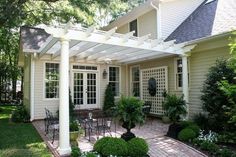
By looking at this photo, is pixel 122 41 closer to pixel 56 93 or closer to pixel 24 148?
pixel 24 148

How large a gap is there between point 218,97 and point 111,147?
12.7 ft

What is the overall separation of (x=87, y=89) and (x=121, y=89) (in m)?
2.17

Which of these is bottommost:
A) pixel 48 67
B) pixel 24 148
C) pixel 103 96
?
pixel 24 148

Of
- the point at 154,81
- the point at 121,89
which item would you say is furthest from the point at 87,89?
the point at 154,81

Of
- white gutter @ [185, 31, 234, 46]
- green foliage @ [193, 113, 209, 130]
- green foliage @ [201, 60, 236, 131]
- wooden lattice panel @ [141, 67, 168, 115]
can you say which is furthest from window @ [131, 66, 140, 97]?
green foliage @ [201, 60, 236, 131]

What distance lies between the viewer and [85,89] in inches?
498

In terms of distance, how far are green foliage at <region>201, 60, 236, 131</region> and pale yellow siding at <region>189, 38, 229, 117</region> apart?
0.81 metres

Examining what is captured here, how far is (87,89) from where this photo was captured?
41.8 ft

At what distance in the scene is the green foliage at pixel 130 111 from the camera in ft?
20.2

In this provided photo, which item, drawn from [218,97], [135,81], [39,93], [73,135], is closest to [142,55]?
[135,81]

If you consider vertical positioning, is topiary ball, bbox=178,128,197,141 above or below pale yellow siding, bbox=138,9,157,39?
below

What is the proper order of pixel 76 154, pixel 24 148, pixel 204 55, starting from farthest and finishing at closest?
pixel 204 55
pixel 24 148
pixel 76 154

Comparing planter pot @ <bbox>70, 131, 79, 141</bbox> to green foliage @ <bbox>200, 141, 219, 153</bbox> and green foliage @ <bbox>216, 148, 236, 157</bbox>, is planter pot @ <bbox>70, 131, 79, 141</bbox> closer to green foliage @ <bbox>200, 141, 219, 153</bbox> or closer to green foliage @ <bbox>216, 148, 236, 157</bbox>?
green foliage @ <bbox>200, 141, 219, 153</bbox>

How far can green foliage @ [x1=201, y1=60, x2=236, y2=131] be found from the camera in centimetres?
727
